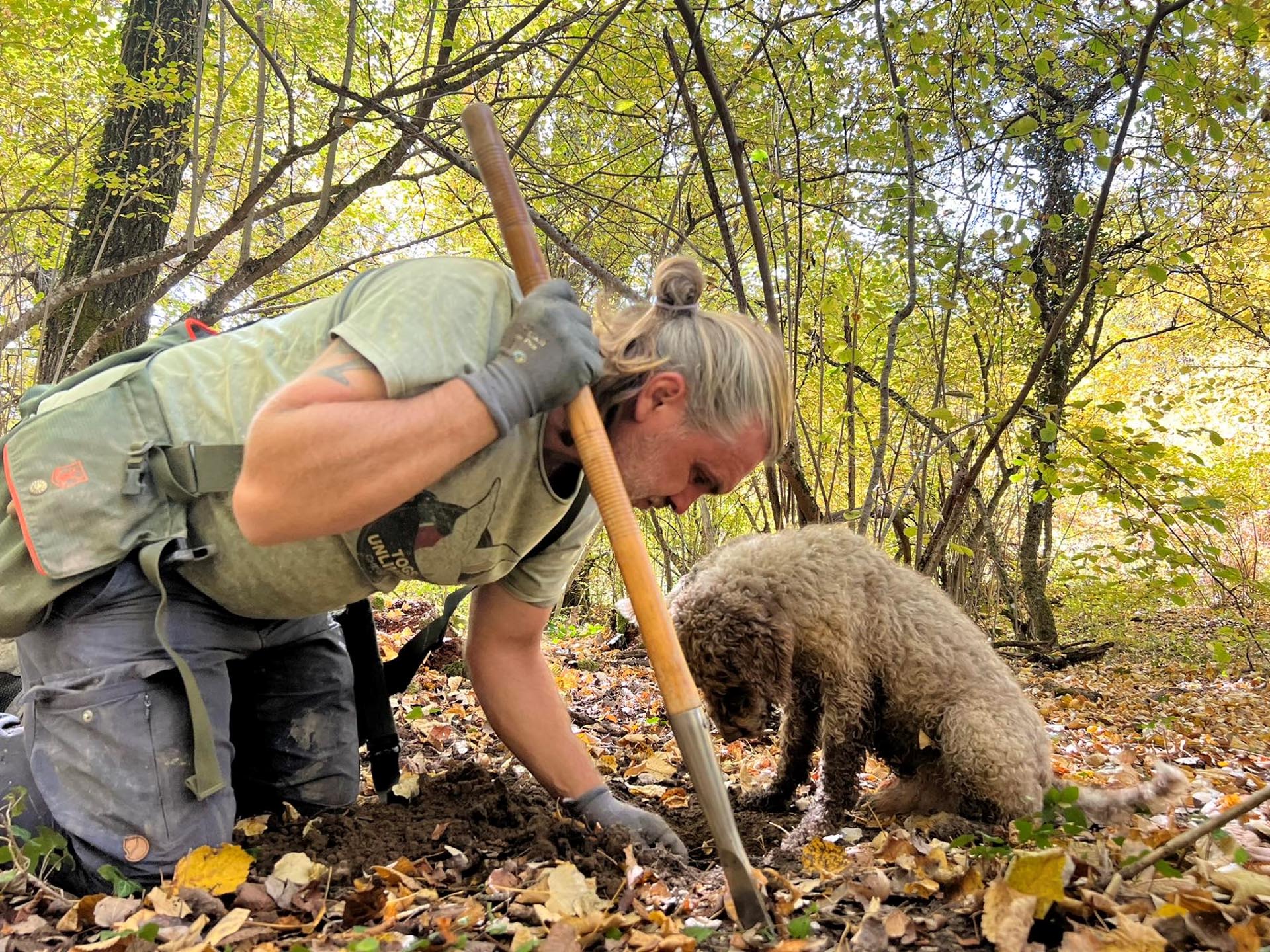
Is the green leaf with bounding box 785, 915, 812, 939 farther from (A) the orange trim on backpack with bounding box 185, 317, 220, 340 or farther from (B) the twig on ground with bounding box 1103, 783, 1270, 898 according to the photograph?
(A) the orange trim on backpack with bounding box 185, 317, 220, 340

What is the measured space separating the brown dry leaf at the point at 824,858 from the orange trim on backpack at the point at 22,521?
2.37 metres

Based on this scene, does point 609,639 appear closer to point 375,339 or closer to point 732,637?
point 732,637

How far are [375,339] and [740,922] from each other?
65.3 inches

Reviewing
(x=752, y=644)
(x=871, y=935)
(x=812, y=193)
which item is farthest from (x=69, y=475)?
(x=812, y=193)

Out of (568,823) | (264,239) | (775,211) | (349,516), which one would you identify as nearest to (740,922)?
(568,823)

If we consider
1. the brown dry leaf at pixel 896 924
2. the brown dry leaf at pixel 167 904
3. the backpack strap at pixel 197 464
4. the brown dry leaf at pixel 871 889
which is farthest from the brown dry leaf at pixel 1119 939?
the backpack strap at pixel 197 464

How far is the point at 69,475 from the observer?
2.41 metres

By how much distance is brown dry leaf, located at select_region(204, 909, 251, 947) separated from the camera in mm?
1910

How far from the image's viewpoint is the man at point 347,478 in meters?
2.00

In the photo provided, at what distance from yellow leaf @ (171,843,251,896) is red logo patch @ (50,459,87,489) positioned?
110 centimetres

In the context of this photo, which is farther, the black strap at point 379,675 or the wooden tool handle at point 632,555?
the black strap at point 379,675

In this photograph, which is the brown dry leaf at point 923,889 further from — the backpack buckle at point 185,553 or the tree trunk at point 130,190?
the tree trunk at point 130,190

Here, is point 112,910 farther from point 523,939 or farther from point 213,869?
point 523,939

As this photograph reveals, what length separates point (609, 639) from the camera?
8.18m
